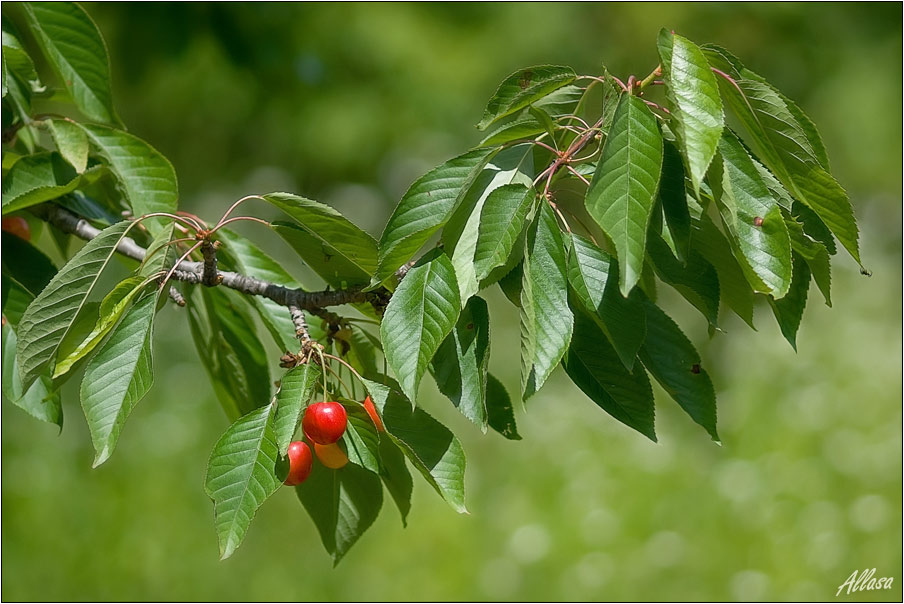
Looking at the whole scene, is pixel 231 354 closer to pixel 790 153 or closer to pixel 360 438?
pixel 360 438

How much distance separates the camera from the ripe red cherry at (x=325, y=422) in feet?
2.58

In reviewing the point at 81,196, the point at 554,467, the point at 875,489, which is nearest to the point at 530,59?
the point at 554,467

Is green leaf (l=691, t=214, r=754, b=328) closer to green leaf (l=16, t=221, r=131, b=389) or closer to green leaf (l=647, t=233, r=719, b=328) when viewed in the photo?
green leaf (l=647, t=233, r=719, b=328)

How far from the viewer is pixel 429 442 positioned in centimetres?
80

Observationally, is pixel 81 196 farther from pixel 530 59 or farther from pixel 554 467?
pixel 530 59

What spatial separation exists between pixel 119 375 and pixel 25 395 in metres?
0.32

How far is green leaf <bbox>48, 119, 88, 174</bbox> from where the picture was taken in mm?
1104

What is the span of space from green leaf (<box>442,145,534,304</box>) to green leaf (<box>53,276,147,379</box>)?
281 mm

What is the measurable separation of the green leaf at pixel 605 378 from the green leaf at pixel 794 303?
5.0 inches

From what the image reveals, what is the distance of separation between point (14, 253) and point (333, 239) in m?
0.51

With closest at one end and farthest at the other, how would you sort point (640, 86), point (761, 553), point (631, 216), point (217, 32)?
point (631, 216) → point (640, 86) → point (761, 553) → point (217, 32)

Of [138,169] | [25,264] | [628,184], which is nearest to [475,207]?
[628,184]

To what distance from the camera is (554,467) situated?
2902mm

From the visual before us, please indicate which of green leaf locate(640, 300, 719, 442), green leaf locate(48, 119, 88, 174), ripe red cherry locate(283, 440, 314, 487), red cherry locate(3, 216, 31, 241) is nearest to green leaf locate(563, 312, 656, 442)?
green leaf locate(640, 300, 719, 442)
